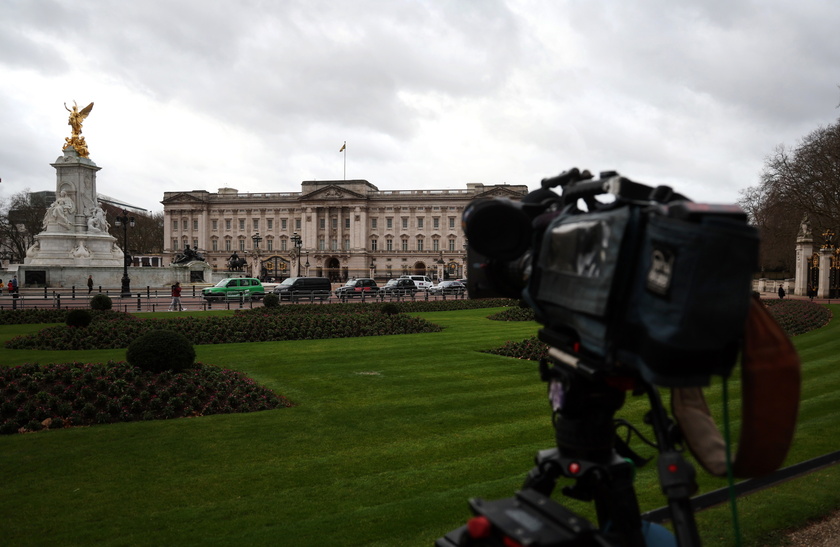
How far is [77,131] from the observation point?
1833 inches

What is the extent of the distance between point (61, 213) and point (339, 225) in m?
61.1

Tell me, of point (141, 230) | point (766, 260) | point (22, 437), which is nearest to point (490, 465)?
point (22, 437)

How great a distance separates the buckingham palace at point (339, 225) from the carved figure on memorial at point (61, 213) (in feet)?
183

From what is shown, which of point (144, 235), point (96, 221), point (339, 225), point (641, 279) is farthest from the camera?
point (144, 235)

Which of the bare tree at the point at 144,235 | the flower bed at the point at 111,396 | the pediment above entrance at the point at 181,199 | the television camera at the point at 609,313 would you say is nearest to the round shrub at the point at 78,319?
the flower bed at the point at 111,396

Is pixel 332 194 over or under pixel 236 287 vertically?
over

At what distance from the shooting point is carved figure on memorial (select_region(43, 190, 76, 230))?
144 ft

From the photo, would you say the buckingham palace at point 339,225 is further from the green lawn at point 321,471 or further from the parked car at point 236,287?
the green lawn at point 321,471

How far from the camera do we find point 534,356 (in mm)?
13672

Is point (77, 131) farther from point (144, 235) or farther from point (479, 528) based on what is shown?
point (144, 235)

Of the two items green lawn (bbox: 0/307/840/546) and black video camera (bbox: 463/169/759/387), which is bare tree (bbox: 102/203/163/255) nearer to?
green lawn (bbox: 0/307/840/546)

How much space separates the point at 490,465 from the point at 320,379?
5663mm

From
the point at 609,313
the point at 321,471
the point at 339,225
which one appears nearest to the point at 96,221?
the point at 321,471

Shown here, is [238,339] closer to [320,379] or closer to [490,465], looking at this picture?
[320,379]
